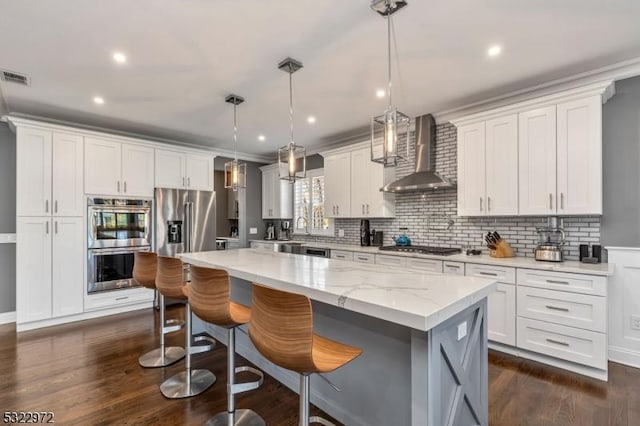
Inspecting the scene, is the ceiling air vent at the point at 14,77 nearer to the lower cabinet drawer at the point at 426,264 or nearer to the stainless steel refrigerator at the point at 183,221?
the stainless steel refrigerator at the point at 183,221

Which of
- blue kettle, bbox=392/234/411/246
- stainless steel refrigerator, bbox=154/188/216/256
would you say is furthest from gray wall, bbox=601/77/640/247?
stainless steel refrigerator, bbox=154/188/216/256

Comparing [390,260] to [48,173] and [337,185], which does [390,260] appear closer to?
[337,185]

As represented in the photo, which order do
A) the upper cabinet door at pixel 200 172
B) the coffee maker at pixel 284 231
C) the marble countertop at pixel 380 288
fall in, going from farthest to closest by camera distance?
the coffee maker at pixel 284 231
the upper cabinet door at pixel 200 172
the marble countertop at pixel 380 288

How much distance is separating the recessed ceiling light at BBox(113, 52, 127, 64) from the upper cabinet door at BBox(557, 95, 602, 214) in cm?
399

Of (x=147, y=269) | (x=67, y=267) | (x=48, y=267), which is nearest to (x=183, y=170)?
(x=67, y=267)

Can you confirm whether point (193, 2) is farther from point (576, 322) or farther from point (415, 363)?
point (576, 322)

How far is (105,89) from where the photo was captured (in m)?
3.28

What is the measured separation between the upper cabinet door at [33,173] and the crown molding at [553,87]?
16.5 ft

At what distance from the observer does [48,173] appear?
155 inches

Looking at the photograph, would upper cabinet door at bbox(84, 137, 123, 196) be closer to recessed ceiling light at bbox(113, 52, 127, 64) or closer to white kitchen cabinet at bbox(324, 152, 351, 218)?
recessed ceiling light at bbox(113, 52, 127, 64)

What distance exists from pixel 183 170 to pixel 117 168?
3.06 feet

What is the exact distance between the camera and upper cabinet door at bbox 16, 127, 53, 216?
3760mm

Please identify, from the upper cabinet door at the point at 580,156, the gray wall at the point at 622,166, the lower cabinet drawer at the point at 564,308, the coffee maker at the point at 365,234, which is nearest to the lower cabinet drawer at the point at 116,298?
the coffee maker at the point at 365,234

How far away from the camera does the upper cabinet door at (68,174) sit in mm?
3993
